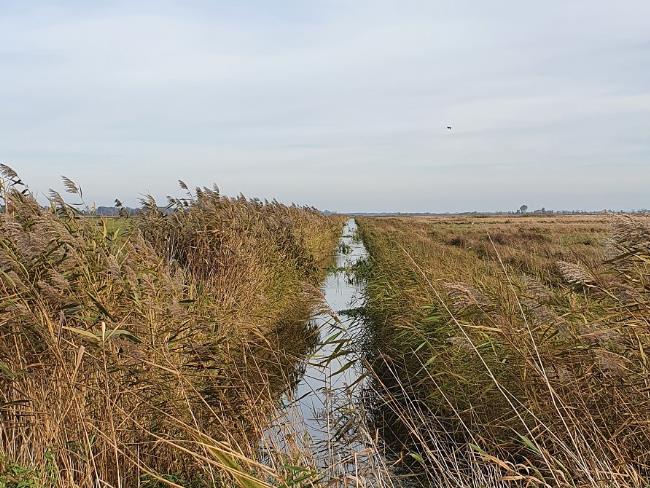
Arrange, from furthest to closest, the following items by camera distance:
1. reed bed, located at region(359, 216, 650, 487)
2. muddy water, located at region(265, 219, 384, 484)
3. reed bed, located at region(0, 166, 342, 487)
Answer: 1. muddy water, located at region(265, 219, 384, 484)
2. reed bed, located at region(0, 166, 342, 487)
3. reed bed, located at region(359, 216, 650, 487)

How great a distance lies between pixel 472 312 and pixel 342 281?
12.8 m

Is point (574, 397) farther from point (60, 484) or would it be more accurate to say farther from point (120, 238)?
point (120, 238)

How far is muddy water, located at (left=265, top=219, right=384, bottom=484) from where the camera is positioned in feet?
12.8

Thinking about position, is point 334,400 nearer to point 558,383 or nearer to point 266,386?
point 266,386

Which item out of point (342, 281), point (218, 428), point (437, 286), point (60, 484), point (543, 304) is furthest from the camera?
point (342, 281)

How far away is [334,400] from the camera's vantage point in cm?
562

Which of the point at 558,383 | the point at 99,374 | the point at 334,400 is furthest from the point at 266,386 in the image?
the point at 558,383

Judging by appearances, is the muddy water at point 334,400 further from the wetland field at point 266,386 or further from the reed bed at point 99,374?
the reed bed at point 99,374

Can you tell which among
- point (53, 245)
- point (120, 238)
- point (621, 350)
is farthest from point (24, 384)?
point (621, 350)

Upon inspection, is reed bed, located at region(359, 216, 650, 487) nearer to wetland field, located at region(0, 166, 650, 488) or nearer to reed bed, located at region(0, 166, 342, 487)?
wetland field, located at region(0, 166, 650, 488)

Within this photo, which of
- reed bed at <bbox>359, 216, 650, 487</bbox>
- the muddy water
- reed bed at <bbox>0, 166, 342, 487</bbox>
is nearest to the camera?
reed bed at <bbox>359, 216, 650, 487</bbox>

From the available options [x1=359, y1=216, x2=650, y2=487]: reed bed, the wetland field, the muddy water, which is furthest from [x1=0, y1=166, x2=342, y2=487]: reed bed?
[x1=359, y1=216, x2=650, y2=487]: reed bed

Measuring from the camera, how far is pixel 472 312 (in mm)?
5168

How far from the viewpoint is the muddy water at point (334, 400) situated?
12.8 ft
